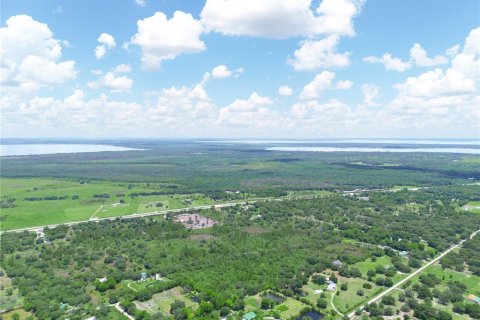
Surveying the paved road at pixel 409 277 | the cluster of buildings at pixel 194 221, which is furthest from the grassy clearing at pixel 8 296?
the paved road at pixel 409 277

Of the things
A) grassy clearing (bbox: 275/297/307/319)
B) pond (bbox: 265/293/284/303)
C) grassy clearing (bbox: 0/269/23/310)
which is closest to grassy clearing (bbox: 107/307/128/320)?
grassy clearing (bbox: 0/269/23/310)

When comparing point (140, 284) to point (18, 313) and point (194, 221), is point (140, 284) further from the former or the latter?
point (194, 221)

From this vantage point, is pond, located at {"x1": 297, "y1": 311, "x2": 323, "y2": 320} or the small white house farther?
the small white house

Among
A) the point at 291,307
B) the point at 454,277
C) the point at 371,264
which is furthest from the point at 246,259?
the point at 454,277

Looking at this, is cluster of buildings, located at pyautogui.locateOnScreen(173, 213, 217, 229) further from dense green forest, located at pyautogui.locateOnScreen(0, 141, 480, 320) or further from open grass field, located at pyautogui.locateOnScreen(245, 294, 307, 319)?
open grass field, located at pyautogui.locateOnScreen(245, 294, 307, 319)

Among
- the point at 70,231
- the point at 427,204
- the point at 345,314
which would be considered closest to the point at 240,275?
the point at 345,314

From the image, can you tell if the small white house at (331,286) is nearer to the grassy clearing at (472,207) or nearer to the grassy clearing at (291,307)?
the grassy clearing at (291,307)
